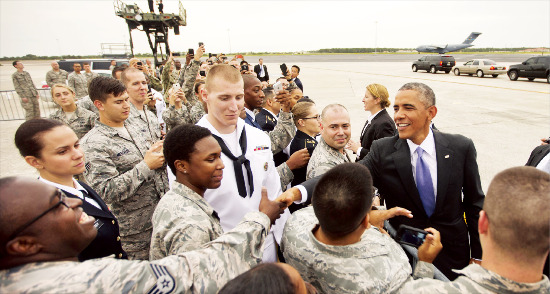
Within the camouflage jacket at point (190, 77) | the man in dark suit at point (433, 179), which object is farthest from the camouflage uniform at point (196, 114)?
the man in dark suit at point (433, 179)

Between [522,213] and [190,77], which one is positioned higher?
[190,77]

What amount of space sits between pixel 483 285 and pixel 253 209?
1.47 meters

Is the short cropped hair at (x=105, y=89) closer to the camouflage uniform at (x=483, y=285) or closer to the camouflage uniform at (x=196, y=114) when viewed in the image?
the camouflage uniform at (x=196, y=114)

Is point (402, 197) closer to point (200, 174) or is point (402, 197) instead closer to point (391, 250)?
point (391, 250)

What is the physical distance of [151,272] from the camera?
102 centimetres

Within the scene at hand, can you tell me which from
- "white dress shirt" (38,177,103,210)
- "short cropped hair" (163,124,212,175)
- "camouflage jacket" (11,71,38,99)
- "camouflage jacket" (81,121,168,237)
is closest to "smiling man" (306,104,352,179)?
"short cropped hair" (163,124,212,175)

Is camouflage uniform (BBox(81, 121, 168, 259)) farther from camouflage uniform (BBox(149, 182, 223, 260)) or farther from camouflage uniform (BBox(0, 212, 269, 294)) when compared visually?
camouflage uniform (BBox(0, 212, 269, 294))

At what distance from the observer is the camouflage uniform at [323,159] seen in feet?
7.73

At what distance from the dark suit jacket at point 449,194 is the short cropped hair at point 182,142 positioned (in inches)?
→ 36.1

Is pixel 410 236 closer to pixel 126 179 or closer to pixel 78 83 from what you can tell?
pixel 126 179

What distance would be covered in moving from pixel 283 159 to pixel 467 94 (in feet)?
45.8

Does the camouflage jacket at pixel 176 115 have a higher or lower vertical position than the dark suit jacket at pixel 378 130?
higher

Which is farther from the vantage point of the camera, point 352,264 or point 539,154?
point 539,154

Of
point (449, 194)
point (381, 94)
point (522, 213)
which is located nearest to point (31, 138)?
point (522, 213)
